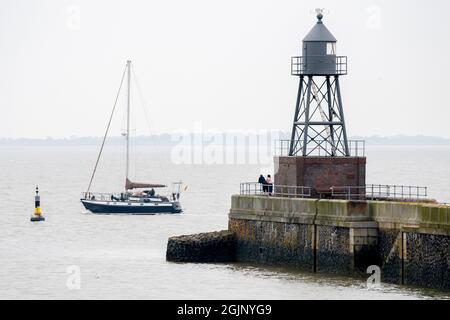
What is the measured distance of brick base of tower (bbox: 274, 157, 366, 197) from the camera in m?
55.9

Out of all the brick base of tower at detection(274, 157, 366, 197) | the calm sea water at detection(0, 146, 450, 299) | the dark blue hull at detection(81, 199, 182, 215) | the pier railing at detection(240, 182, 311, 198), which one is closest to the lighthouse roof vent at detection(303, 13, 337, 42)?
the brick base of tower at detection(274, 157, 366, 197)

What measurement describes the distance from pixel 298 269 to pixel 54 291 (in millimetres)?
9267

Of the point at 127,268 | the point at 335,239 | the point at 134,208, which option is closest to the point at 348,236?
the point at 335,239

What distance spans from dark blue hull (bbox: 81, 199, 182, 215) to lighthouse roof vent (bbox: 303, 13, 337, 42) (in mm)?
36891

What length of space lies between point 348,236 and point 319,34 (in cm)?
1174

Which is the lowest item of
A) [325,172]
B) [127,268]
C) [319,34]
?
[127,268]

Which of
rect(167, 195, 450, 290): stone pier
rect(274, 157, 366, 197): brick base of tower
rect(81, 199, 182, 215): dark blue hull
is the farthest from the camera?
rect(81, 199, 182, 215): dark blue hull

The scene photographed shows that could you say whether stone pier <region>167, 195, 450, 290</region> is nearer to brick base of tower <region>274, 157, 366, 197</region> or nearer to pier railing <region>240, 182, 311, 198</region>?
pier railing <region>240, 182, 311, 198</region>

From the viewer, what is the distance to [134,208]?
309ft

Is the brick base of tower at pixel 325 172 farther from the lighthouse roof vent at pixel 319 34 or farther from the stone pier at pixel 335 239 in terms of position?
the lighthouse roof vent at pixel 319 34

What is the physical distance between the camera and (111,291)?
51.2m

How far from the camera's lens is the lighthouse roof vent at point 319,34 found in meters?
58.6

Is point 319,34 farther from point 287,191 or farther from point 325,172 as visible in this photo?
point 287,191
